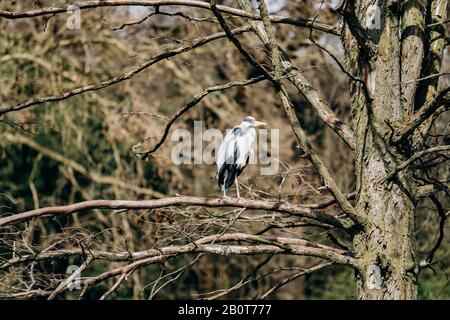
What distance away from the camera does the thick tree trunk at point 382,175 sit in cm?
512

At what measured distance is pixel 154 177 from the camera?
38.0ft

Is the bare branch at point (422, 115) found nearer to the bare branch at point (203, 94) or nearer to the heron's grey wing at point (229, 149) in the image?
the bare branch at point (203, 94)

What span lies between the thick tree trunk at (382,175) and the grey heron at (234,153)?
186 centimetres

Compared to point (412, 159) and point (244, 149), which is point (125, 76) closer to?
point (244, 149)

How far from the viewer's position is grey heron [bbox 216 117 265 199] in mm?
7184

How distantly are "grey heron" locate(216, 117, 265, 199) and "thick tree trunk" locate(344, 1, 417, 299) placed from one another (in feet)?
6.11

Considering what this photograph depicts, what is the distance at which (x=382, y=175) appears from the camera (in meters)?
5.25

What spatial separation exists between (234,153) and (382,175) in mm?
2176

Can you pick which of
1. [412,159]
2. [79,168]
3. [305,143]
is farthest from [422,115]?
[79,168]

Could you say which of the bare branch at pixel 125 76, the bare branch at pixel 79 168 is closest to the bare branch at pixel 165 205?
the bare branch at pixel 125 76

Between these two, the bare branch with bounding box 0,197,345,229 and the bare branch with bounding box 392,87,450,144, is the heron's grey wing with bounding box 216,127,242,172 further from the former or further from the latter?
the bare branch with bounding box 392,87,450,144


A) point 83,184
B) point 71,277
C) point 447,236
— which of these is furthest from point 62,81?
point 71,277

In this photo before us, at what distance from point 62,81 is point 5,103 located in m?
1.09
